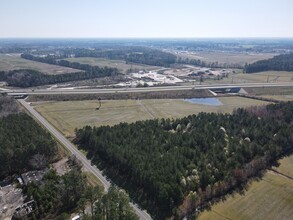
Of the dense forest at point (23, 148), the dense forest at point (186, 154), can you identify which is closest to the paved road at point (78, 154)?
the dense forest at point (186, 154)

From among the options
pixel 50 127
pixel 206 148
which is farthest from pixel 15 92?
pixel 206 148

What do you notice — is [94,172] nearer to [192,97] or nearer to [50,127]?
[50,127]

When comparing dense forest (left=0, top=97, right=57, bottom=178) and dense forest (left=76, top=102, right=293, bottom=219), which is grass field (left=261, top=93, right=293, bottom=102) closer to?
dense forest (left=76, top=102, right=293, bottom=219)

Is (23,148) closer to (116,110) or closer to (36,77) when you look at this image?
(116,110)

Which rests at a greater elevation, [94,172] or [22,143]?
[22,143]

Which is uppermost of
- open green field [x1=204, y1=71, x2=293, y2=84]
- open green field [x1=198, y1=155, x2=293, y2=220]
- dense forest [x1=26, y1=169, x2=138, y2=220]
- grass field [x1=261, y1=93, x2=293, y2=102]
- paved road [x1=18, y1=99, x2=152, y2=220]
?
dense forest [x1=26, y1=169, x2=138, y2=220]

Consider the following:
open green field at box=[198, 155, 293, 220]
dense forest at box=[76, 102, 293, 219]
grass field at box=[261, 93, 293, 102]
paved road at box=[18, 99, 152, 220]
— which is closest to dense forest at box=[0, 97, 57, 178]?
paved road at box=[18, 99, 152, 220]
